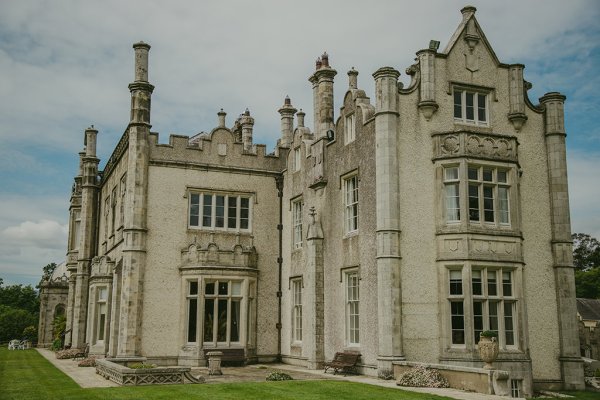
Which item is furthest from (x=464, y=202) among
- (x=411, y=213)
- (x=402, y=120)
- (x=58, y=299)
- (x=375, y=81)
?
(x=58, y=299)

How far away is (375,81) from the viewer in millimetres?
19562

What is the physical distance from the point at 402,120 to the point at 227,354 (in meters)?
11.0

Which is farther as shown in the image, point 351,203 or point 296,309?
point 296,309

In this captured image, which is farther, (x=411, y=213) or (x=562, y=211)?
(x=562, y=211)

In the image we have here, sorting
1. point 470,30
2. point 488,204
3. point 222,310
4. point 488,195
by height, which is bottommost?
point 222,310

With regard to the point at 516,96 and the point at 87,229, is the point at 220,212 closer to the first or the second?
the point at 87,229

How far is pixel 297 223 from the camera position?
25.2 meters

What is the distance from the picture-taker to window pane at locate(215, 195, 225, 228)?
25.6m

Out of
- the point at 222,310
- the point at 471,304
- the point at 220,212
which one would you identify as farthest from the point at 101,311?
the point at 471,304

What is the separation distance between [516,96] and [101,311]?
19605 millimetres

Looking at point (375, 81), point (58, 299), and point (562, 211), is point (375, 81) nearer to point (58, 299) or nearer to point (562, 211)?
point (562, 211)

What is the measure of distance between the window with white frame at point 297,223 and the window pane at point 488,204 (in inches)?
A: 317

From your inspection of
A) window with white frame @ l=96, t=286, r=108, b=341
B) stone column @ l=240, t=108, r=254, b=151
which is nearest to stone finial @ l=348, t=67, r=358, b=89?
stone column @ l=240, t=108, r=254, b=151

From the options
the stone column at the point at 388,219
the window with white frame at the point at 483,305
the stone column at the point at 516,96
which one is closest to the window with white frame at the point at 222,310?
the stone column at the point at 388,219
